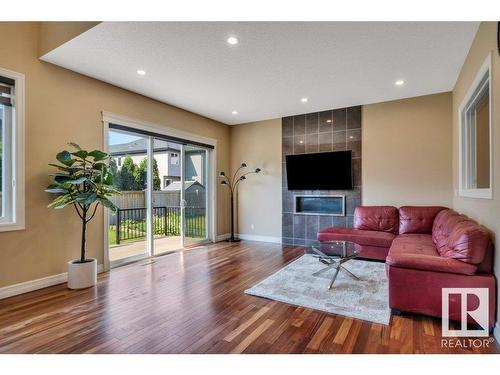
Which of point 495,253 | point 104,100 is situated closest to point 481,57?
point 495,253

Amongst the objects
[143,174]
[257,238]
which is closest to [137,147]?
[143,174]

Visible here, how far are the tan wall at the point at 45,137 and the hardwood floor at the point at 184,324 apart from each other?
445 mm

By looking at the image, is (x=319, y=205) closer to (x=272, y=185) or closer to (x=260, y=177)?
(x=272, y=185)

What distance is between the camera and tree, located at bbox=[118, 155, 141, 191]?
14.4 feet

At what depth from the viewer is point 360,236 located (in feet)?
14.5

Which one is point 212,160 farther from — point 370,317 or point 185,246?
point 370,317

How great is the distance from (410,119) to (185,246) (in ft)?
16.5

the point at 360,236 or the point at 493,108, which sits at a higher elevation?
the point at 493,108

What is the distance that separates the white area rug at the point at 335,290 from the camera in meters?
2.62

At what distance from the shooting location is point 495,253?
2246 millimetres

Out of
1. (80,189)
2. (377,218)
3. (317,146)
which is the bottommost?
(377,218)

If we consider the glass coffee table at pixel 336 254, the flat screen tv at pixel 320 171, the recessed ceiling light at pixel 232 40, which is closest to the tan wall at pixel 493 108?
the glass coffee table at pixel 336 254
